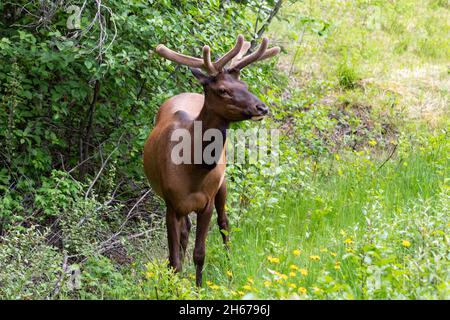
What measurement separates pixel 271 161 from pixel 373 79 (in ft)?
16.1

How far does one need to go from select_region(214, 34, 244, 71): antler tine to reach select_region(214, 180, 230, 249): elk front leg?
4.62ft

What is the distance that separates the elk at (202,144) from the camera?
6602 mm

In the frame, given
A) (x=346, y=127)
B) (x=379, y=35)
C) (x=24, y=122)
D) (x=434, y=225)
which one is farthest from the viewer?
(x=379, y=35)

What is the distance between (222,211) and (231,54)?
1831 millimetres

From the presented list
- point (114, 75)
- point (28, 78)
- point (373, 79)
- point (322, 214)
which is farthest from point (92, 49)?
point (373, 79)

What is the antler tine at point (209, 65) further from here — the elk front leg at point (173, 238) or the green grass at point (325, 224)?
the green grass at point (325, 224)

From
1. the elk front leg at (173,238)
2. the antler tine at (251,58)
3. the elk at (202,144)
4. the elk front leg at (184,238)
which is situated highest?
the antler tine at (251,58)

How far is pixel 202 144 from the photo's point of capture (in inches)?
269

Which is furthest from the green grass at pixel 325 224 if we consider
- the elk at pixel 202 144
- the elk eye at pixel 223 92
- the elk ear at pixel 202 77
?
the elk ear at pixel 202 77

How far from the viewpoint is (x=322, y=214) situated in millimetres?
7957

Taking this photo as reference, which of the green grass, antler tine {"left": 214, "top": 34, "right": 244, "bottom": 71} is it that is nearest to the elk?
antler tine {"left": 214, "top": 34, "right": 244, "bottom": 71}

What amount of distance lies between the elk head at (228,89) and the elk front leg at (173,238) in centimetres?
98

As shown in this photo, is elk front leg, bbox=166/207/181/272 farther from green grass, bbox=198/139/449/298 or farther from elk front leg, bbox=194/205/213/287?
green grass, bbox=198/139/449/298

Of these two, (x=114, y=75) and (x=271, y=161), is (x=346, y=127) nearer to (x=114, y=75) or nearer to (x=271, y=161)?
(x=271, y=161)
